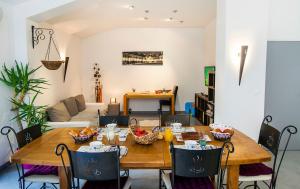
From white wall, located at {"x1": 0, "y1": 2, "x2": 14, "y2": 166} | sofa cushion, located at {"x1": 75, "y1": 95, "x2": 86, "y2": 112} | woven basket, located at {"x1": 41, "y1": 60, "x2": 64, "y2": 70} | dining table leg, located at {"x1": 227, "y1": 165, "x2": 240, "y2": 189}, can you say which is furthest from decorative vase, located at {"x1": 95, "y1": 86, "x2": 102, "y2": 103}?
dining table leg, located at {"x1": 227, "y1": 165, "x2": 240, "y2": 189}

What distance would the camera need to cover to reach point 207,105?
614cm

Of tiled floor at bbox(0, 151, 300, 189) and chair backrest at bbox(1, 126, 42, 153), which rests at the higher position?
chair backrest at bbox(1, 126, 42, 153)

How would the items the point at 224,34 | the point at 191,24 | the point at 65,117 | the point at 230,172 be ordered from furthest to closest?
1. the point at 191,24
2. the point at 65,117
3. the point at 224,34
4. the point at 230,172

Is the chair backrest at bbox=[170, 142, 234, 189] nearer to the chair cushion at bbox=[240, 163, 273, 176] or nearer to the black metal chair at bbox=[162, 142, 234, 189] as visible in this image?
the black metal chair at bbox=[162, 142, 234, 189]

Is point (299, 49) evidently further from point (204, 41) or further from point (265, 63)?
point (204, 41)

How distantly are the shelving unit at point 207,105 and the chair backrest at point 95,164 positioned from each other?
3.91m

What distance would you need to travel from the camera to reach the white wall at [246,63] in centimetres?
406

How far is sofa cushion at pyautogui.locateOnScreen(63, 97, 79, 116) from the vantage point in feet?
18.8

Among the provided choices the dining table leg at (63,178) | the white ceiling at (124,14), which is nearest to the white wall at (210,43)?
the white ceiling at (124,14)

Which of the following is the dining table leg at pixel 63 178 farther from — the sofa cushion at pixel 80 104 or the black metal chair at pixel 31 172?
the sofa cushion at pixel 80 104

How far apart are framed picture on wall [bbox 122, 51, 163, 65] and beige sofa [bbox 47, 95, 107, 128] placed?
1.99 metres

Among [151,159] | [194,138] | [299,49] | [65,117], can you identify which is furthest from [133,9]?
[151,159]

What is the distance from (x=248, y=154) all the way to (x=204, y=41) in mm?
6190

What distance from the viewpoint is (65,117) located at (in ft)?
16.4
